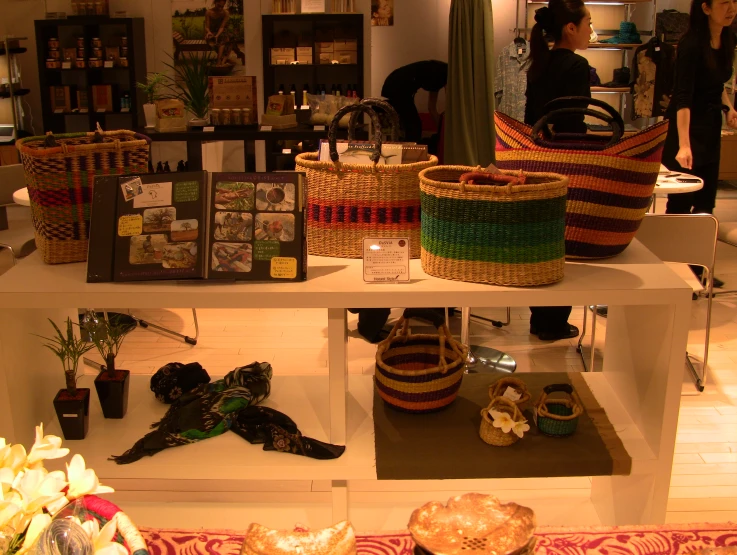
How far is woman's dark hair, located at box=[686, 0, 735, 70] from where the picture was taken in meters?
4.17

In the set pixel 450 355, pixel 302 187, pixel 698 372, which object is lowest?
pixel 698 372

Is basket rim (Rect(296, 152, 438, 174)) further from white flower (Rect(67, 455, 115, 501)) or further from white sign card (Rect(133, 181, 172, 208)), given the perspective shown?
white flower (Rect(67, 455, 115, 501))

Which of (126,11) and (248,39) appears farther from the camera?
(126,11)

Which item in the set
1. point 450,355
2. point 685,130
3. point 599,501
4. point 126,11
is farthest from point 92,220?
point 126,11

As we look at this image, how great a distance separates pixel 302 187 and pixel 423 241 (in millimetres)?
323

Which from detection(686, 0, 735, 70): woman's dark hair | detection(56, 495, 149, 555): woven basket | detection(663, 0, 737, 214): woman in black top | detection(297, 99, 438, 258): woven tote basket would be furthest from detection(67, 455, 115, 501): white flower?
detection(686, 0, 735, 70): woman's dark hair

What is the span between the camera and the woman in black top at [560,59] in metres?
3.59

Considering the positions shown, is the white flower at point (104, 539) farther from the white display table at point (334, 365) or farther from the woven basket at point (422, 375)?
the woven basket at point (422, 375)

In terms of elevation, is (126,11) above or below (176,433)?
above

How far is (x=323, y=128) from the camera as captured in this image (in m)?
5.30

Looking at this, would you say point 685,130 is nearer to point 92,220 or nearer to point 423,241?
point 423,241

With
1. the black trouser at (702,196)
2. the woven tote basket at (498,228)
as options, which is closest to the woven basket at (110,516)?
the woven tote basket at (498,228)

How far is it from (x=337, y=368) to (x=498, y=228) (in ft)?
1.66

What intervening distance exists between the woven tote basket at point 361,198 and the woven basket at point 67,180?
1.47 ft
